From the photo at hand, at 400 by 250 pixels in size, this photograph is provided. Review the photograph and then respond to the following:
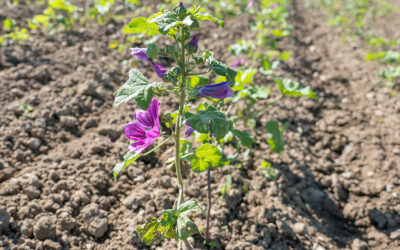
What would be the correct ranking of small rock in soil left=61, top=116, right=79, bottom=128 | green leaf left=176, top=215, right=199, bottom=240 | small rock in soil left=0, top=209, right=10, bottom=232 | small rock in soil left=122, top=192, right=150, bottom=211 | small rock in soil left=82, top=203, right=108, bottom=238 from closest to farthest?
green leaf left=176, top=215, right=199, bottom=240
small rock in soil left=0, top=209, right=10, bottom=232
small rock in soil left=82, top=203, right=108, bottom=238
small rock in soil left=122, top=192, right=150, bottom=211
small rock in soil left=61, top=116, right=79, bottom=128

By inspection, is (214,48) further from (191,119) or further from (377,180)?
(191,119)

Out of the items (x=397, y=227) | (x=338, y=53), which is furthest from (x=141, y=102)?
(x=338, y=53)

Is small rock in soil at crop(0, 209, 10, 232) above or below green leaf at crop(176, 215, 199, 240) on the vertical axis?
above

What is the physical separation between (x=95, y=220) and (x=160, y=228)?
693 millimetres

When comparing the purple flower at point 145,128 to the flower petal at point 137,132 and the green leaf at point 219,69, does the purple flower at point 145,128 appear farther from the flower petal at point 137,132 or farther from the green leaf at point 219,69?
the green leaf at point 219,69

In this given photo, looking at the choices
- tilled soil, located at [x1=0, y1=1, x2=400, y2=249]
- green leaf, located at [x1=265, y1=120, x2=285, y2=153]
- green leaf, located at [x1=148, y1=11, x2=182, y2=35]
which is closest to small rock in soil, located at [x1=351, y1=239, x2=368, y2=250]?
tilled soil, located at [x1=0, y1=1, x2=400, y2=249]

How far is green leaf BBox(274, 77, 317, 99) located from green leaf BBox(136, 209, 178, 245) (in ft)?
4.75

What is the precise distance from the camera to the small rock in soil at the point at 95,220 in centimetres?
211

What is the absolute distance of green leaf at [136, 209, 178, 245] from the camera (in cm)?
156

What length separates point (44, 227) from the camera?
2.02 metres

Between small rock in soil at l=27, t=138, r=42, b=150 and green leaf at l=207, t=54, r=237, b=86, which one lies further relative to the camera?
small rock in soil at l=27, t=138, r=42, b=150

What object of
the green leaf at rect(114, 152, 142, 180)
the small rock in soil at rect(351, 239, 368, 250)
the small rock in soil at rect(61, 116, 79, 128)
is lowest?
the small rock in soil at rect(351, 239, 368, 250)

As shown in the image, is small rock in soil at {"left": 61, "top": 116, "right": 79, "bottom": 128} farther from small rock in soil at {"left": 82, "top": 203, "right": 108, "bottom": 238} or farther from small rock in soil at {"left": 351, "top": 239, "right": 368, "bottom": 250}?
small rock in soil at {"left": 351, "top": 239, "right": 368, "bottom": 250}

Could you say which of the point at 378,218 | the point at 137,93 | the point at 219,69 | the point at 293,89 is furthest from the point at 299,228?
the point at 137,93
